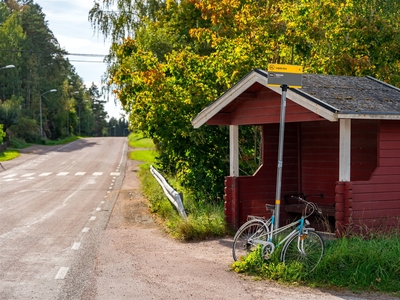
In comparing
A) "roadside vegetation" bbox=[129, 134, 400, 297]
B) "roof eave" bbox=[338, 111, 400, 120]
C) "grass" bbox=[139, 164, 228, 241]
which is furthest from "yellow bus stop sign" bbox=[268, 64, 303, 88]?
"grass" bbox=[139, 164, 228, 241]

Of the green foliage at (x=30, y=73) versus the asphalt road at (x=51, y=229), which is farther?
the green foliage at (x=30, y=73)

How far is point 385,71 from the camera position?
17.3 metres

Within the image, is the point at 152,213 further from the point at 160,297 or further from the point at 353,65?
the point at 160,297

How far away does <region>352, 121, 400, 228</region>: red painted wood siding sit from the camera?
10109 millimetres

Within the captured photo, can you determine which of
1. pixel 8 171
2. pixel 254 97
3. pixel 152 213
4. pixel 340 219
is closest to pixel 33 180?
pixel 8 171

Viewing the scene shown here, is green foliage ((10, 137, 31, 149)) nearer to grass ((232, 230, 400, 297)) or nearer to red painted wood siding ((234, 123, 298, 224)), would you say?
red painted wood siding ((234, 123, 298, 224))

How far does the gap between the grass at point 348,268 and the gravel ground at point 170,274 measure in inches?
9.7

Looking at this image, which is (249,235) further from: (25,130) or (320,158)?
(25,130)

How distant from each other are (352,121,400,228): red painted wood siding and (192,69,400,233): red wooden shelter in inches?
0.7

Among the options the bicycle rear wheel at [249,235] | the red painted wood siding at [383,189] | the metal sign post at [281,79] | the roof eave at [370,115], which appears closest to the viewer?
the metal sign post at [281,79]

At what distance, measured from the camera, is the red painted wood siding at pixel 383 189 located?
10.1 meters

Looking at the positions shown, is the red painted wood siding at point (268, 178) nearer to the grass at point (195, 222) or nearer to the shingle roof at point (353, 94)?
the grass at point (195, 222)

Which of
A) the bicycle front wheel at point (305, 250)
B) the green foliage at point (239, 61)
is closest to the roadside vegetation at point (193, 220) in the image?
the green foliage at point (239, 61)

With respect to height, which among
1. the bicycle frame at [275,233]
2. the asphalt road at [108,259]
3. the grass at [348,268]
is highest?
the bicycle frame at [275,233]
